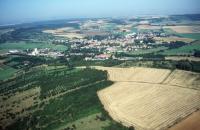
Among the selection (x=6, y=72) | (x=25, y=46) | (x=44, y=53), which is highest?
(x=6, y=72)

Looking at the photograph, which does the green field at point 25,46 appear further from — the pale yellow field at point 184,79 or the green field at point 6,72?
the pale yellow field at point 184,79

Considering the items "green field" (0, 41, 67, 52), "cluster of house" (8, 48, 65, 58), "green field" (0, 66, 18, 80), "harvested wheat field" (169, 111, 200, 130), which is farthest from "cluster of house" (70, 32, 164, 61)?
"harvested wheat field" (169, 111, 200, 130)

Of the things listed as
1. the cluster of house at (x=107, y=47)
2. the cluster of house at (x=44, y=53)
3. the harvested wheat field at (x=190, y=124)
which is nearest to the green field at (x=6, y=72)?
the cluster of house at (x=44, y=53)

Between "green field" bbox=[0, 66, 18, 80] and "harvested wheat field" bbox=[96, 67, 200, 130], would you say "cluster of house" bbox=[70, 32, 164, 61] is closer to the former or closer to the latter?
"green field" bbox=[0, 66, 18, 80]

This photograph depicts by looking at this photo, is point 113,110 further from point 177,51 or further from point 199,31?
point 199,31

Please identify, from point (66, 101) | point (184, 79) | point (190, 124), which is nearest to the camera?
point (190, 124)

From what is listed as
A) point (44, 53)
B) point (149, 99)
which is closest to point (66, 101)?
point (149, 99)

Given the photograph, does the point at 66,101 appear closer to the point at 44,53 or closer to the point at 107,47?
the point at 44,53

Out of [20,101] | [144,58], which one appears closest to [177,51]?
[144,58]
